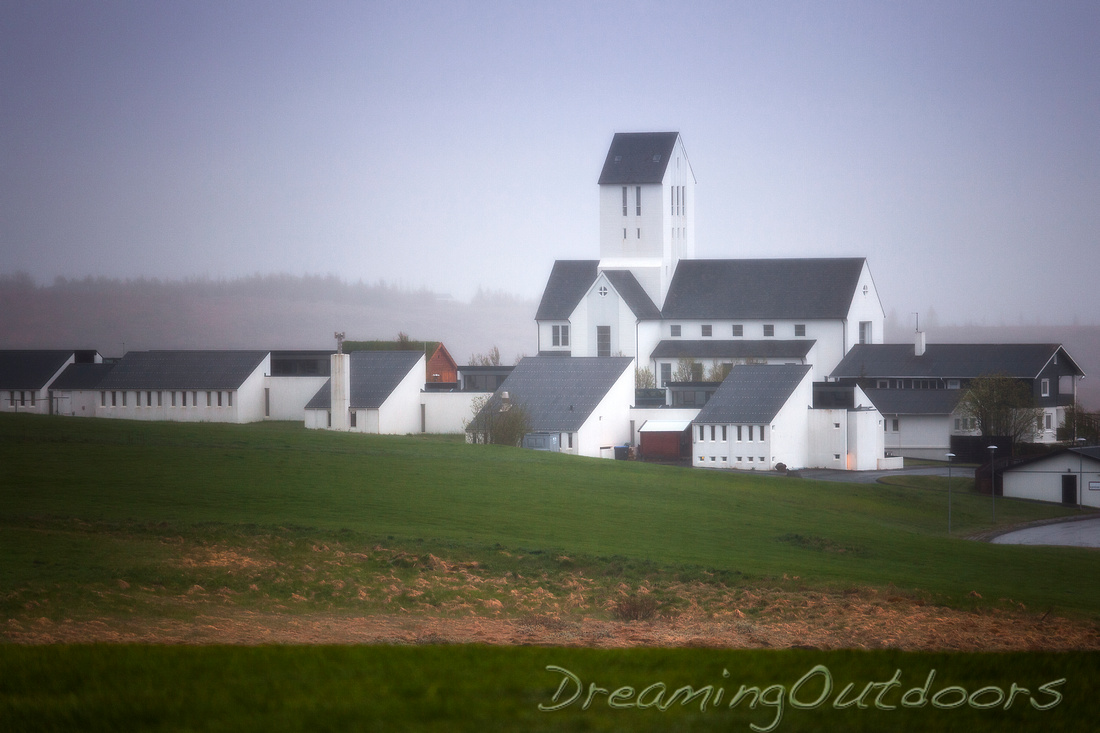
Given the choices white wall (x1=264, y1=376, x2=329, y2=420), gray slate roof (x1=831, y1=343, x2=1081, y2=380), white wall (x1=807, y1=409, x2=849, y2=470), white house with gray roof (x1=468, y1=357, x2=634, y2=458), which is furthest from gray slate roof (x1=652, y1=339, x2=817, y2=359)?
white wall (x1=264, y1=376, x2=329, y2=420)

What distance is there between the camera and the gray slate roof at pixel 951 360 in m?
72.7

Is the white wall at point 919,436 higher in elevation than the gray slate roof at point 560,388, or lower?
lower

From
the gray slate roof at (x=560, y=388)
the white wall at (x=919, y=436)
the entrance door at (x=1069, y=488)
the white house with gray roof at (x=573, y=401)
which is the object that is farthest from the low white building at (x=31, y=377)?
the entrance door at (x=1069, y=488)

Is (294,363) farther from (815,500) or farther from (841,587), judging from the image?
(841,587)

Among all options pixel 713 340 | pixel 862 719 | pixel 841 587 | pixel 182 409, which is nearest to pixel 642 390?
pixel 713 340

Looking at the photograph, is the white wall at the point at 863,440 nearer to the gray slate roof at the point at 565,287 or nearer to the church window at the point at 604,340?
the church window at the point at 604,340

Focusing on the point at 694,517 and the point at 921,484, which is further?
the point at 921,484

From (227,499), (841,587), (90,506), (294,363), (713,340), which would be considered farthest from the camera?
(713,340)

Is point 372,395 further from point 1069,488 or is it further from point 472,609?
point 472,609

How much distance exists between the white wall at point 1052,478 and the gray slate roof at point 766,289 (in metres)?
33.8

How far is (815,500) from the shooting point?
130 feet

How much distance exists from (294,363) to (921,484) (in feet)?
135

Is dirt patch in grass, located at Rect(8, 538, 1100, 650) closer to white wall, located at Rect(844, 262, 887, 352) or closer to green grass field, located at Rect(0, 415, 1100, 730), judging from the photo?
green grass field, located at Rect(0, 415, 1100, 730)

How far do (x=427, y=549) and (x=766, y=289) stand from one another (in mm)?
69540
